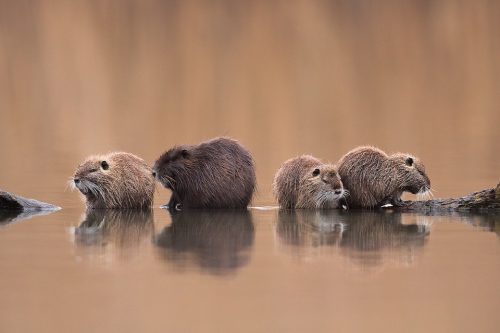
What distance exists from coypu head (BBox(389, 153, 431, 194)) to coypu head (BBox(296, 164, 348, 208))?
0.57 meters

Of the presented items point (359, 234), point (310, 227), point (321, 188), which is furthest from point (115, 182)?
point (359, 234)

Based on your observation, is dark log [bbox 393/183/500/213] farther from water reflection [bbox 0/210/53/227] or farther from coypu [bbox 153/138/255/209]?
water reflection [bbox 0/210/53/227]

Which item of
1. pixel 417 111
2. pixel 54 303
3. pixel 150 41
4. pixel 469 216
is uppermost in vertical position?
pixel 150 41

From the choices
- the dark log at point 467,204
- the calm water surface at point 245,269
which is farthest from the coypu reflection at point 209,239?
A: the dark log at point 467,204

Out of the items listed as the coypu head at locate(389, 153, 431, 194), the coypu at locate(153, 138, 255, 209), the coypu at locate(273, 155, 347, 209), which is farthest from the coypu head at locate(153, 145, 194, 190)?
the coypu head at locate(389, 153, 431, 194)

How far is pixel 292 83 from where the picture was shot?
122 ft

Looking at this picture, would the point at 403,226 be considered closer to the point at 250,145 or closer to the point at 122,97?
the point at 250,145

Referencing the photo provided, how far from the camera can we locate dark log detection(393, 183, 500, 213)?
11352 millimetres

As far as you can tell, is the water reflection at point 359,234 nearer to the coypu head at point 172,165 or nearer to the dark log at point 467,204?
the dark log at point 467,204

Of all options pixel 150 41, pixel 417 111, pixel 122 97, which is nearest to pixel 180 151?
pixel 417 111

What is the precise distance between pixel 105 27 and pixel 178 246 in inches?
1434

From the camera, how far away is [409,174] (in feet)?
38.8

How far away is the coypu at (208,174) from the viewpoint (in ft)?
38.2

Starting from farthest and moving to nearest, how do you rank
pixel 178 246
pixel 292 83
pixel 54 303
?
pixel 292 83 < pixel 178 246 < pixel 54 303
